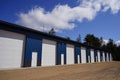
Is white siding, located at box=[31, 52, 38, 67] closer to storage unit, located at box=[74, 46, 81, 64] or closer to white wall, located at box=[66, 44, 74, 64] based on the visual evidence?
white wall, located at box=[66, 44, 74, 64]

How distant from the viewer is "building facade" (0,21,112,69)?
17.5 metres

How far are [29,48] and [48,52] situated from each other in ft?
16.6

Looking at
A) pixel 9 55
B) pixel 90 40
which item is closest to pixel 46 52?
pixel 9 55

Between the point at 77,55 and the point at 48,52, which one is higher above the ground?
the point at 48,52

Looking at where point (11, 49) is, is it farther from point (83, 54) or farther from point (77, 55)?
point (83, 54)

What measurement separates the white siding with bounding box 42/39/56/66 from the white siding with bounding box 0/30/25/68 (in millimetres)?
5157

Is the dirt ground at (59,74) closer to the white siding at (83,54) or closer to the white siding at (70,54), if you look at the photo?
the white siding at (70,54)

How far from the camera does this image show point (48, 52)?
81.9ft

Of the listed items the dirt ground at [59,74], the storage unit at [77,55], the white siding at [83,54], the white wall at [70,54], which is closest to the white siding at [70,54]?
the white wall at [70,54]

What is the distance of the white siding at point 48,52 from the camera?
2397cm

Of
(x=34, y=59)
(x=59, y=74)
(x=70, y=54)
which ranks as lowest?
(x=59, y=74)

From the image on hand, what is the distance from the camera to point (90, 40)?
85.5 metres

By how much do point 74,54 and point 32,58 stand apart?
47.9ft

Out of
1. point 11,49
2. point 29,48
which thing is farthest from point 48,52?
point 11,49
